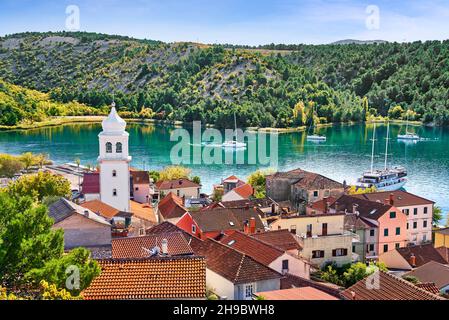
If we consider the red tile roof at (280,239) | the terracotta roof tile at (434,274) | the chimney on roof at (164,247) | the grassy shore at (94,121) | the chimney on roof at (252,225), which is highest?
the chimney on roof at (164,247)

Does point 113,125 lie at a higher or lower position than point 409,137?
higher

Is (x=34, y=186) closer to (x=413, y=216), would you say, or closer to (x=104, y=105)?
(x=413, y=216)

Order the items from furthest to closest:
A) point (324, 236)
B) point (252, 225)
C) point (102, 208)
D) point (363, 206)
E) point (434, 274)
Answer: point (363, 206)
point (102, 208)
point (252, 225)
point (324, 236)
point (434, 274)

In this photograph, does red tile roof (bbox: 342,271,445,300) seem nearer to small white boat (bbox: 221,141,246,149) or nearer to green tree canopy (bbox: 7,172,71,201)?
green tree canopy (bbox: 7,172,71,201)

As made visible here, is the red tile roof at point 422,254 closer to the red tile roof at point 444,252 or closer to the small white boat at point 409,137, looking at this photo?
the red tile roof at point 444,252

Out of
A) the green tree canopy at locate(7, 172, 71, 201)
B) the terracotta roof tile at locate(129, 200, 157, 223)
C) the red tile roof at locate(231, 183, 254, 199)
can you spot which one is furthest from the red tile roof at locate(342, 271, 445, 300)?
the red tile roof at locate(231, 183, 254, 199)

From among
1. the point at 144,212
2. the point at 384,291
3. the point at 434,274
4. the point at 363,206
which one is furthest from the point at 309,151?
the point at 384,291

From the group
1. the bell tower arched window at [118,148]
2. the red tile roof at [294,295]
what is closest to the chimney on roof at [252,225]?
the bell tower arched window at [118,148]

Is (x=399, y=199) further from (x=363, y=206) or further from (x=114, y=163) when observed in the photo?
(x=114, y=163)
